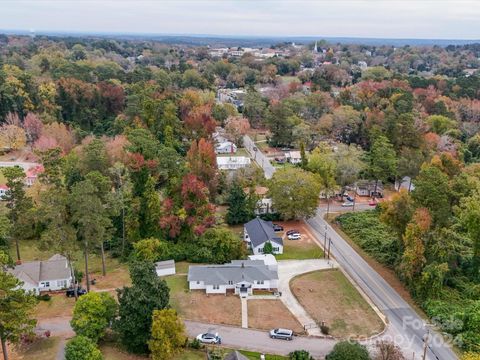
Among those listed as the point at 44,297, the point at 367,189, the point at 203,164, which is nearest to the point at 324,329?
the point at 44,297

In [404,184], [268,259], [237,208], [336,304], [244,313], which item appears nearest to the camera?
[244,313]

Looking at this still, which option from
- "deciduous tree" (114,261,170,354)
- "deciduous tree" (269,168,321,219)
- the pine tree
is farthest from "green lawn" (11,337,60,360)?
"deciduous tree" (269,168,321,219)

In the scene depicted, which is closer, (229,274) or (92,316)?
(92,316)

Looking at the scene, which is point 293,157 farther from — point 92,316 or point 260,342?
point 92,316

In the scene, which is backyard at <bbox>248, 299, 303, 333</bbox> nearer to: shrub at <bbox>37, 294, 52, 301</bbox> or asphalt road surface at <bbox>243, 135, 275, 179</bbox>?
shrub at <bbox>37, 294, 52, 301</bbox>

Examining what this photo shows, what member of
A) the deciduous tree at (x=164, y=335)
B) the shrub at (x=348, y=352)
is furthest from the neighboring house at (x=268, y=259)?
the deciduous tree at (x=164, y=335)

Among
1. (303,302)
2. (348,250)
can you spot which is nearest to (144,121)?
(348,250)
